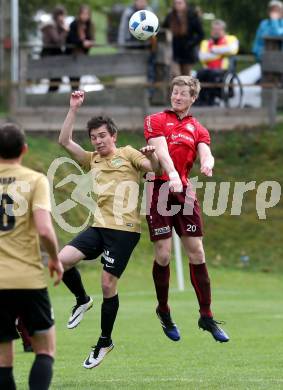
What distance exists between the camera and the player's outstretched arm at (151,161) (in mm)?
10758

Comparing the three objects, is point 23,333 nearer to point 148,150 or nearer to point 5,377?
point 148,150

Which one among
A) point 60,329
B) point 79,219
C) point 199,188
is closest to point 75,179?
point 79,219

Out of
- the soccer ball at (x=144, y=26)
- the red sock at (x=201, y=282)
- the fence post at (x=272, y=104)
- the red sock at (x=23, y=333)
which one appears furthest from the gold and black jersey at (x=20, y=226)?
the fence post at (x=272, y=104)

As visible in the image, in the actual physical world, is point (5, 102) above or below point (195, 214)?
below

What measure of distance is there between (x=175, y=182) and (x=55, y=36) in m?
15.3

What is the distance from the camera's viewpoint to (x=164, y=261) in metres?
11.8

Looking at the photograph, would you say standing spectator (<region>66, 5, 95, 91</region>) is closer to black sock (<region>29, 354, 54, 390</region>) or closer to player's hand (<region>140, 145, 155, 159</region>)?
player's hand (<region>140, 145, 155, 159</region>)

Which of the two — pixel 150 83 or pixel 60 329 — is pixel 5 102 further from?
pixel 60 329

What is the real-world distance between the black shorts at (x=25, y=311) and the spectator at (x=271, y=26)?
16592 millimetres

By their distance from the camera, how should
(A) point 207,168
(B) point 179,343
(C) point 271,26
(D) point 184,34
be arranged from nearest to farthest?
1. (A) point 207,168
2. (B) point 179,343
3. (D) point 184,34
4. (C) point 271,26

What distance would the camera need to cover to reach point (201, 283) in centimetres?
1189

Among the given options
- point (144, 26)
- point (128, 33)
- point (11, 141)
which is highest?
point (144, 26)

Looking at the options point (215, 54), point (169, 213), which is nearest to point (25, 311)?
point (169, 213)

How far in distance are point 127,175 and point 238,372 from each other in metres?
2.17
